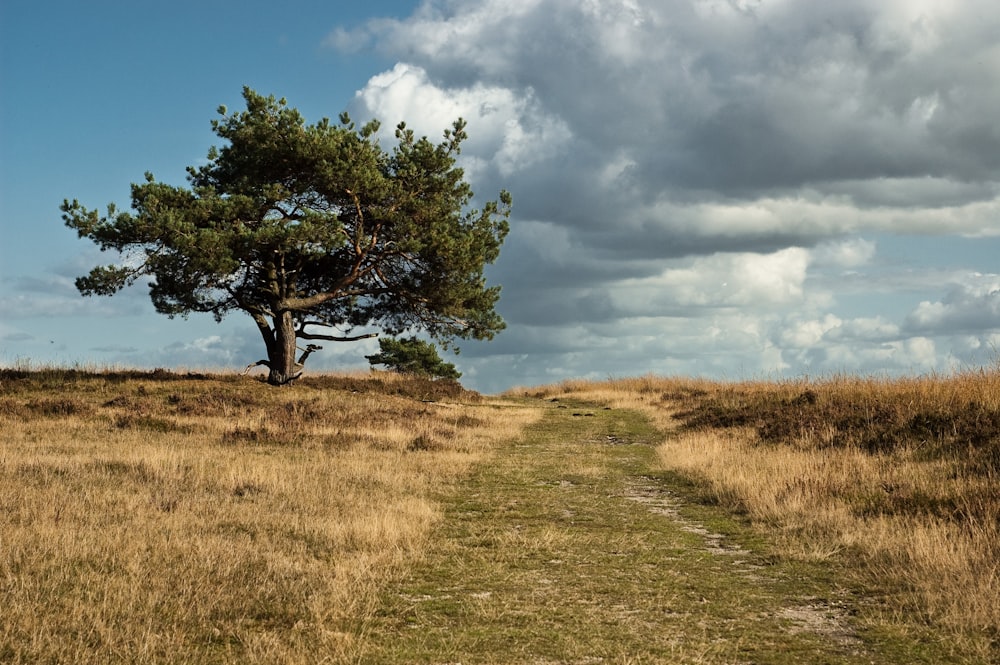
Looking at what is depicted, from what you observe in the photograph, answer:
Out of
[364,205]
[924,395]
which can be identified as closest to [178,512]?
[924,395]

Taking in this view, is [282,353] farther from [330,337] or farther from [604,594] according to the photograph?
[604,594]

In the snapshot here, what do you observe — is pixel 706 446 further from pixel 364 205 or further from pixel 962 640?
pixel 364 205

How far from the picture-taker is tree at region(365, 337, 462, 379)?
166ft

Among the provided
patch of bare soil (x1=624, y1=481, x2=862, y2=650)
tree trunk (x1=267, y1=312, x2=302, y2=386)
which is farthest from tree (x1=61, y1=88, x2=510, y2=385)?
patch of bare soil (x1=624, y1=481, x2=862, y2=650)

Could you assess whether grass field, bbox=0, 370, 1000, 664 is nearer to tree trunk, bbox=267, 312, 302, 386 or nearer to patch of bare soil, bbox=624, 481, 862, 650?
patch of bare soil, bbox=624, 481, 862, 650

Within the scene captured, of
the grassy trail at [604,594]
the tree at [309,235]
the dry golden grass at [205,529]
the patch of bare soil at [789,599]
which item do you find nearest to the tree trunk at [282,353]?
the tree at [309,235]

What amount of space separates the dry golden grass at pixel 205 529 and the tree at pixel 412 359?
26.5 metres

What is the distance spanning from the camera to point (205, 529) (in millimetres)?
10062

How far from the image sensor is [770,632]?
270 inches

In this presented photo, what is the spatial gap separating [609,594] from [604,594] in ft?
0.16

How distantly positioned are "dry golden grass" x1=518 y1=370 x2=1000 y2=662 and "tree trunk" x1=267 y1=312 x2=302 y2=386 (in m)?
17.2

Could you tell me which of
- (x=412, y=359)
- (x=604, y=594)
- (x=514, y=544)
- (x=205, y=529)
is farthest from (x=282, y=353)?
(x=604, y=594)

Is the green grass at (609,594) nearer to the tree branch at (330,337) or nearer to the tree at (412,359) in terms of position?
the tree branch at (330,337)

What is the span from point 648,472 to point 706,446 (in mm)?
2719
